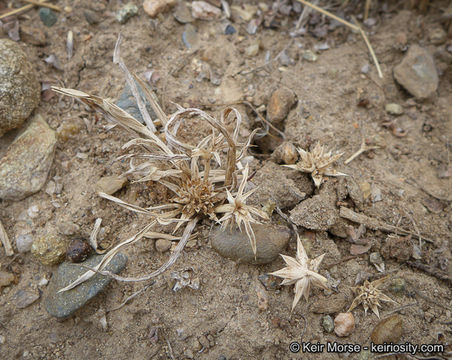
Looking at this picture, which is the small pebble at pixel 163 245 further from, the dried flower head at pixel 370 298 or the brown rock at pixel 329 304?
the dried flower head at pixel 370 298

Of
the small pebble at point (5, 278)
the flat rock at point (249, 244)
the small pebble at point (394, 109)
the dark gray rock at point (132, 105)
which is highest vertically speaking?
the dark gray rock at point (132, 105)

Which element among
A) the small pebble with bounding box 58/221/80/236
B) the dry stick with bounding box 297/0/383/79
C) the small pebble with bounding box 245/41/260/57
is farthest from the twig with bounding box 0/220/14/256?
the dry stick with bounding box 297/0/383/79

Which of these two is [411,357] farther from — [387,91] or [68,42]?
[68,42]

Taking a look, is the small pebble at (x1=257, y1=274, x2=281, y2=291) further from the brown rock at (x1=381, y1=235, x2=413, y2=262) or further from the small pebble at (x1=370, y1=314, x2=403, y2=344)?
the brown rock at (x1=381, y1=235, x2=413, y2=262)

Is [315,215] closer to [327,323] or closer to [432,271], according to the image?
[327,323]

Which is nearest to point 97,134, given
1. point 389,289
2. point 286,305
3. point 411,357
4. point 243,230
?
point 243,230

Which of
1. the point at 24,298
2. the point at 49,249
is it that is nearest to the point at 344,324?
the point at 49,249

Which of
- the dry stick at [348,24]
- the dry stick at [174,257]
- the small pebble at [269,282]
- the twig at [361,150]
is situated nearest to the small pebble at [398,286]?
the small pebble at [269,282]
